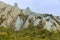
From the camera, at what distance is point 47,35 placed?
86688 millimetres

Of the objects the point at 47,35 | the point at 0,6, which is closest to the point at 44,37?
the point at 47,35

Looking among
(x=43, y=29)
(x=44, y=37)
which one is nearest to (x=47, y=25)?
(x=43, y=29)

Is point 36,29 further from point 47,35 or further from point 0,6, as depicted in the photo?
point 0,6

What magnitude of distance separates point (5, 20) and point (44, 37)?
13341mm

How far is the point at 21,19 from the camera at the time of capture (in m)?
95.2

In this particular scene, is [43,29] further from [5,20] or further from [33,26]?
[5,20]

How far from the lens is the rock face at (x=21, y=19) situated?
92188mm

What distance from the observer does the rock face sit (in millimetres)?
92188

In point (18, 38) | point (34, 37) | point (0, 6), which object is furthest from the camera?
point (0, 6)

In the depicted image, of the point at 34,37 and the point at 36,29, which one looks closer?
the point at 34,37

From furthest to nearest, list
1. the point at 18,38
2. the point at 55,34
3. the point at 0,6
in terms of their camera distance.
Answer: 1. the point at 0,6
2. the point at 55,34
3. the point at 18,38

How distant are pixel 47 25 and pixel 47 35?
556cm

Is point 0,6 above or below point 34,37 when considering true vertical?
above

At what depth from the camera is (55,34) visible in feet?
292
